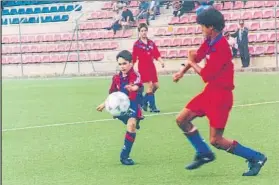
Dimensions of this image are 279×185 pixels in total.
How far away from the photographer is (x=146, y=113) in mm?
12773

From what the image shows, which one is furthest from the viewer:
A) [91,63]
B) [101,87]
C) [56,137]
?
[91,63]

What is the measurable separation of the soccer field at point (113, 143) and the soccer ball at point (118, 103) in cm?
50

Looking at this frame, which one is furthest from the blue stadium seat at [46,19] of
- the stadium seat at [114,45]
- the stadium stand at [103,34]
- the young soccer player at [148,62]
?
the young soccer player at [148,62]

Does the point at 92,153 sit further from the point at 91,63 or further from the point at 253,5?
the point at 91,63

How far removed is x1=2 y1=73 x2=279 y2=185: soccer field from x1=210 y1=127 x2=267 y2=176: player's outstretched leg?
91mm

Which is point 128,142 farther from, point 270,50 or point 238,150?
point 270,50

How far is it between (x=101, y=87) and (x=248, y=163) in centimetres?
1243

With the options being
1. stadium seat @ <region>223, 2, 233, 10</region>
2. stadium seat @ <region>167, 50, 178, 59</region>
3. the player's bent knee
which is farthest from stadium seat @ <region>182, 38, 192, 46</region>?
the player's bent knee

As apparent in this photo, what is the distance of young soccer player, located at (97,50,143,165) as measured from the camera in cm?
777

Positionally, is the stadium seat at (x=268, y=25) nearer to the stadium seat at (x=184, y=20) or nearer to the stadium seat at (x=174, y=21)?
the stadium seat at (x=184, y=20)

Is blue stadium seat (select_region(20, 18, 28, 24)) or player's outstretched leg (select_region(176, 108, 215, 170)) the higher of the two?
player's outstretched leg (select_region(176, 108, 215, 170))

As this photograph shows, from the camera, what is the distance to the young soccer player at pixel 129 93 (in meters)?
7.77

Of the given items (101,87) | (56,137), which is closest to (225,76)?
(56,137)

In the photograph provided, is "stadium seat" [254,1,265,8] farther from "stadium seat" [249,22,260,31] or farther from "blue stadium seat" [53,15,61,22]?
"blue stadium seat" [53,15,61,22]
